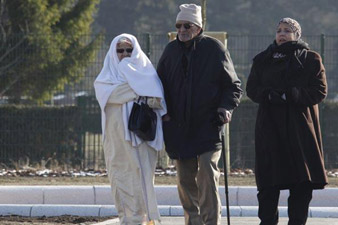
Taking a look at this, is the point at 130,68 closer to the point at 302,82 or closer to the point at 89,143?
the point at 302,82

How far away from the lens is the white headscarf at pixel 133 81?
8.43 metres

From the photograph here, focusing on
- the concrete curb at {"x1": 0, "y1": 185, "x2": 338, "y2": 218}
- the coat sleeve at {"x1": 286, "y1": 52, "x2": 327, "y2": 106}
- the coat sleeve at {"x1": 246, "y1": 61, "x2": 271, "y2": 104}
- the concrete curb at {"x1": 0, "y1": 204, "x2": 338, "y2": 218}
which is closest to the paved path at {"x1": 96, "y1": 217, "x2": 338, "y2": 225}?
the concrete curb at {"x1": 0, "y1": 204, "x2": 338, "y2": 218}

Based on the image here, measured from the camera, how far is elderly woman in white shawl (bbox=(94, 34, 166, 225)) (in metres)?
8.48

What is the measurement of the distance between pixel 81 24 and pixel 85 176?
11.5m

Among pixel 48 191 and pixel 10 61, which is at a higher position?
pixel 10 61

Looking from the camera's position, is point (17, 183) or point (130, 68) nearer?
point (130, 68)

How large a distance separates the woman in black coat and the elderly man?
1.10 feet

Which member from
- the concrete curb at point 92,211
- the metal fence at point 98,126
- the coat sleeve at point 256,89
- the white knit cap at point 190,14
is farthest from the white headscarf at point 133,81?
the metal fence at point 98,126

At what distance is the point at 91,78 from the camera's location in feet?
48.0

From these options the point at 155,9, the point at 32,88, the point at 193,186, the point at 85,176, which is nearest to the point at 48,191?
the point at 85,176

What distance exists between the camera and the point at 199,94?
8.29m

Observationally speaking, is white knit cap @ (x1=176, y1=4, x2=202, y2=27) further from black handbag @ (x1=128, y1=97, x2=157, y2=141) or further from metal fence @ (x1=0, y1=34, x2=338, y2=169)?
metal fence @ (x1=0, y1=34, x2=338, y2=169)

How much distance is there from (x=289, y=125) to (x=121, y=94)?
1455 mm

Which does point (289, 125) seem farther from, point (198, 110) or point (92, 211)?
point (92, 211)
